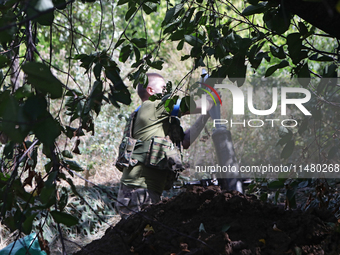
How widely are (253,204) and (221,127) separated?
56.0 inches

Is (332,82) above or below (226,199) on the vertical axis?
above

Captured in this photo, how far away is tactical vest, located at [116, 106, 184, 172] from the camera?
2752mm

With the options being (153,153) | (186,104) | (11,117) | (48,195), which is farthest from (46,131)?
(153,153)

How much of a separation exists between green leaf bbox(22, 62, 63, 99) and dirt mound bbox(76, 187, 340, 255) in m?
0.63

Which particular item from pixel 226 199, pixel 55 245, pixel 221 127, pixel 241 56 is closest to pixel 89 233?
pixel 55 245

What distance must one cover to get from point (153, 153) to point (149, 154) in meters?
0.04

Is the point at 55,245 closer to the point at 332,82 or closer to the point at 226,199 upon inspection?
the point at 226,199

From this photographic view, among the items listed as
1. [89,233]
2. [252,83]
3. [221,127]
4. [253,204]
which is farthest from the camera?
[252,83]

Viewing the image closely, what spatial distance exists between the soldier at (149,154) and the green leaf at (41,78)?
1929 millimetres

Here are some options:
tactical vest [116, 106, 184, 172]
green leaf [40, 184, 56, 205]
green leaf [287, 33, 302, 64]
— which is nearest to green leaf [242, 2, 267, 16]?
green leaf [287, 33, 302, 64]

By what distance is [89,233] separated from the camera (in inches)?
151

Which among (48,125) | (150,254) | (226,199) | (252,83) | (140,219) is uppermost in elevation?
(252,83)

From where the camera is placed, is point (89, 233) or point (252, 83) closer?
point (89, 233)

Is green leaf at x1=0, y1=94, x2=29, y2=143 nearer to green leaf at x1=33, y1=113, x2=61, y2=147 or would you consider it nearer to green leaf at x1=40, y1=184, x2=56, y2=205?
green leaf at x1=33, y1=113, x2=61, y2=147
